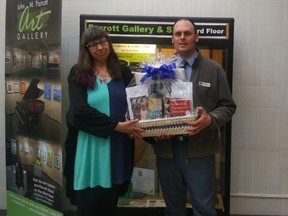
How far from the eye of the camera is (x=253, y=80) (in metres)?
3.30

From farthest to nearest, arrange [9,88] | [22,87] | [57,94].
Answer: [9,88] → [22,87] → [57,94]

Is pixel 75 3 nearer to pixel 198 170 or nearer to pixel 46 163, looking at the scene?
pixel 46 163

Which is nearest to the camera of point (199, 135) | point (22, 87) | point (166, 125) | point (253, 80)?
point (166, 125)

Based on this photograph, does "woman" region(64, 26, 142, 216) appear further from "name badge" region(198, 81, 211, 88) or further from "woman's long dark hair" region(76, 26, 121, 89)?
"name badge" region(198, 81, 211, 88)

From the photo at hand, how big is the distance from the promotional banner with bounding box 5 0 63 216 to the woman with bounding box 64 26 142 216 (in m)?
0.58

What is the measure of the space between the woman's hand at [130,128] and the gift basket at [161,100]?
26mm

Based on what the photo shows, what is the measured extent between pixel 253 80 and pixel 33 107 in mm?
2015

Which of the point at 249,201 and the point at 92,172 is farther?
the point at 249,201

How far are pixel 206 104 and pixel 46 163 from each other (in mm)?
1445

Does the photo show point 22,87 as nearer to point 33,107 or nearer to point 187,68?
point 33,107

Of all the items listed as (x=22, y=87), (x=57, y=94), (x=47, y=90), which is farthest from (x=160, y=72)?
(x=22, y=87)

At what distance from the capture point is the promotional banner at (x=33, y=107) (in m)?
2.71

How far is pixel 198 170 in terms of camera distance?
217 centimetres

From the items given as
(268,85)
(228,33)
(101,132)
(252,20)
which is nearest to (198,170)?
(101,132)
